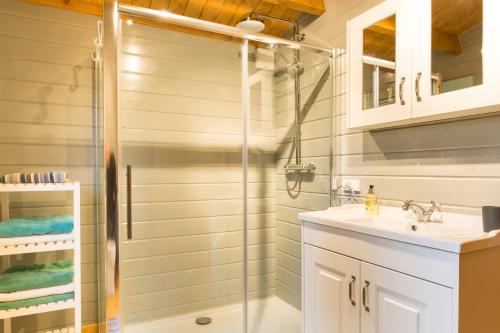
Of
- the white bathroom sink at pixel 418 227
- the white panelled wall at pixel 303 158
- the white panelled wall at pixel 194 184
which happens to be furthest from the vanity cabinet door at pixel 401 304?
the white panelled wall at pixel 194 184

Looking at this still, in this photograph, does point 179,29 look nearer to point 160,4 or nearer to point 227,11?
point 160,4

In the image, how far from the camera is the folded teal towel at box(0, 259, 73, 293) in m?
1.80

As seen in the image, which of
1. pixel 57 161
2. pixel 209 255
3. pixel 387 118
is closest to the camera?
pixel 387 118

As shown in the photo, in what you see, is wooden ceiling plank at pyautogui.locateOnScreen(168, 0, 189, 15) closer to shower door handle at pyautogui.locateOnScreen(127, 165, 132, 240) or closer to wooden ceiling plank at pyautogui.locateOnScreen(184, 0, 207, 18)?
wooden ceiling plank at pyautogui.locateOnScreen(184, 0, 207, 18)

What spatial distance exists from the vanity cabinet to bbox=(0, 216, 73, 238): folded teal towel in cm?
143

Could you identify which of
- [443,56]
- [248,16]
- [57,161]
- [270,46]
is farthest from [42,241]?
[443,56]

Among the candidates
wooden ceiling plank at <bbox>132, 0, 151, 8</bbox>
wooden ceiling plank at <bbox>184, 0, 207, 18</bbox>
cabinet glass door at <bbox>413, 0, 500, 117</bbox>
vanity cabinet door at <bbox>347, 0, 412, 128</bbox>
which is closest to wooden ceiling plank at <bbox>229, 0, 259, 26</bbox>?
wooden ceiling plank at <bbox>184, 0, 207, 18</bbox>

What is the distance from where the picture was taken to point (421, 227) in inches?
60.6

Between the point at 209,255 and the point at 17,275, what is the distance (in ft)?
4.12

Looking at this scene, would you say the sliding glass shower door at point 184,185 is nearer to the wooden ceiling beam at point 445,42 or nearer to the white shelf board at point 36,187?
the white shelf board at point 36,187

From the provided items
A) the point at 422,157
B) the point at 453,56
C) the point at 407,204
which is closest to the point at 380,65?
the point at 453,56

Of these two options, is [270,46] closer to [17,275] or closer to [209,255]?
[209,255]

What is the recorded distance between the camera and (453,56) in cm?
147

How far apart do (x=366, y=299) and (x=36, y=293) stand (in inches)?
70.5
